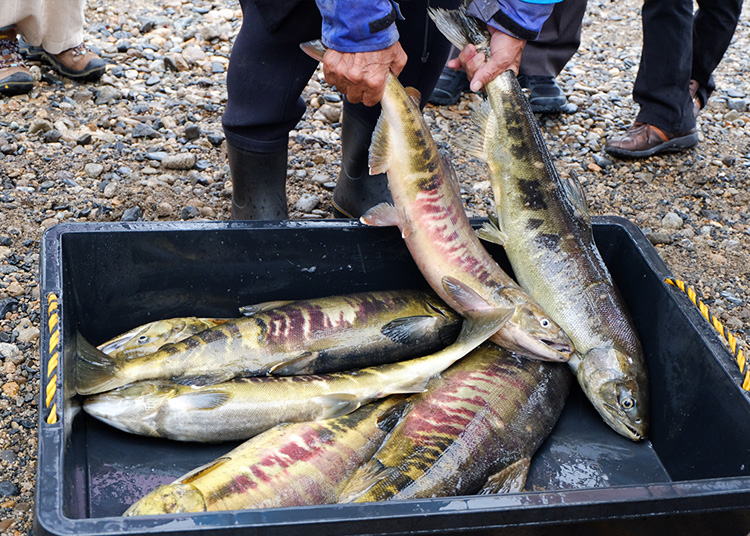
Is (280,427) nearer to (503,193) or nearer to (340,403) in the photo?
(340,403)

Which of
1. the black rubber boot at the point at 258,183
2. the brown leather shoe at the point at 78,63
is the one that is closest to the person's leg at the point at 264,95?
the black rubber boot at the point at 258,183

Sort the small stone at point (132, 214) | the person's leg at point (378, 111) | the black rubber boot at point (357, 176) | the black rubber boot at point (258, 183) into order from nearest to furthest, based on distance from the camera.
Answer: the person's leg at point (378, 111)
the black rubber boot at point (258, 183)
the black rubber boot at point (357, 176)
the small stone at point (132, 214)

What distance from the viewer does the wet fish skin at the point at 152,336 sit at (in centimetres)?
243

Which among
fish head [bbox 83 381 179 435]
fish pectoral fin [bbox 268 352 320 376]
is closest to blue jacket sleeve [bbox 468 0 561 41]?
fish pectoral fin [bbox 268 352 320 376]

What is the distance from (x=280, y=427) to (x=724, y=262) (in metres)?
2.85

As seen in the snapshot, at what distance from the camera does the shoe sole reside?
473 cm

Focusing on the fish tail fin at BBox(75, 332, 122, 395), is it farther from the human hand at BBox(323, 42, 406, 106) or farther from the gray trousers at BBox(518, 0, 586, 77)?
the gray trousers at BBox(518, 0, 586, 77)

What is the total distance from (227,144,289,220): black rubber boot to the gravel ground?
0.62 m

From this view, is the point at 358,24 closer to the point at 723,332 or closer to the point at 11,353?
the point at 723,332

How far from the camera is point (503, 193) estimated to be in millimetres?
2816

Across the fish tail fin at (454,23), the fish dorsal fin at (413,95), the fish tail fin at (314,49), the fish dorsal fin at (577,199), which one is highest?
the fish tail fin at (454,23)

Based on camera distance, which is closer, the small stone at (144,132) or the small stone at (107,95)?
the small stone at (144,132)

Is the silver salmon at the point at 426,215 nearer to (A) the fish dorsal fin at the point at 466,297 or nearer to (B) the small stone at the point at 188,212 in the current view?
(A) the fish dorsal fin at the point at 466,297

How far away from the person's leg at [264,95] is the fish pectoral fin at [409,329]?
2.97 ft
